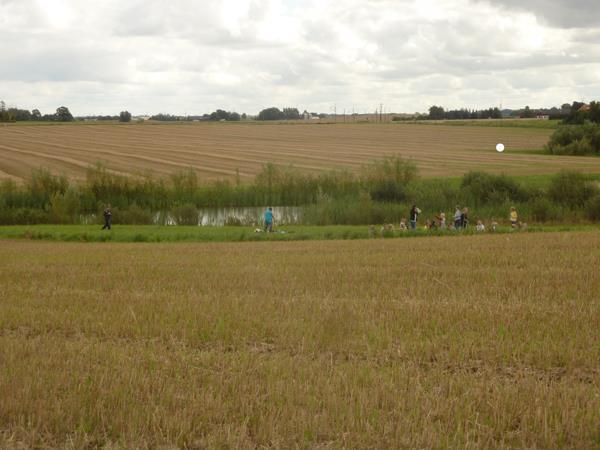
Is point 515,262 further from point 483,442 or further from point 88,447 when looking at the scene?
point 88,447

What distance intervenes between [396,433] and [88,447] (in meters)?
2.44

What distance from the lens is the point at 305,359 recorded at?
807 cm

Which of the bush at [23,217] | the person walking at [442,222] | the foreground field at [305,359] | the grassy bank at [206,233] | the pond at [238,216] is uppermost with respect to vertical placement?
the foreground field at [305,359]

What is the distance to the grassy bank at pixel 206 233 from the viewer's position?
97.8ft

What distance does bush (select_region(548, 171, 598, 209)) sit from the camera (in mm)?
39500

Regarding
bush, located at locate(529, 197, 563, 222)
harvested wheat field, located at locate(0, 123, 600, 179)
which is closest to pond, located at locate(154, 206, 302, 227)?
harvested wheat field, located at locate(0, 123, 600, 179)

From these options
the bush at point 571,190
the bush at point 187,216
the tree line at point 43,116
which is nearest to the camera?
the bush at point 571,190

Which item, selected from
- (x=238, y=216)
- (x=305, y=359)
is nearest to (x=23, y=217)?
(x=238, y=216)

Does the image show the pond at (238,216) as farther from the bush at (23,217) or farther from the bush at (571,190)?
the bush at (571,190)

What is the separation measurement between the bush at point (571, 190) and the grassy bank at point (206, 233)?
5851 mm

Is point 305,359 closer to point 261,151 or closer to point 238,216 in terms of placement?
point 238,216

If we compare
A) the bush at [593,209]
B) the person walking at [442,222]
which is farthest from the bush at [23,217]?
the bush at [593,209]

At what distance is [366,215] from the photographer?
126ft

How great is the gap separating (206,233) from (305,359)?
24.6m
